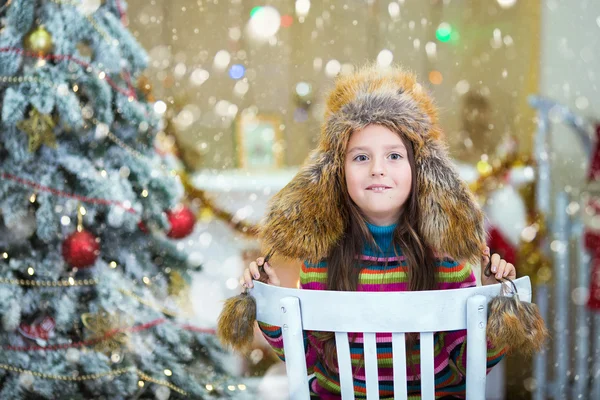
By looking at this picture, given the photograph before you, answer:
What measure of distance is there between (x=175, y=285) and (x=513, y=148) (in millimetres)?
1647

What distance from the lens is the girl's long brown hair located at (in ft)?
4.05

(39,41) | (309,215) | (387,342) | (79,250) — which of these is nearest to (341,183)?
(309,215)

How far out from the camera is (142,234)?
1915 millimetres

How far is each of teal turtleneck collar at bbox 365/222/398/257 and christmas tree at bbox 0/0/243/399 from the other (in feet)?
2.53

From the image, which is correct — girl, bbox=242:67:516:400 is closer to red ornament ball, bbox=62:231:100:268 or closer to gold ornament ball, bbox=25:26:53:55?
red ornament ball, bbox=62:231:100:268

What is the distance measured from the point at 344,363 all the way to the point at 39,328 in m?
1.07

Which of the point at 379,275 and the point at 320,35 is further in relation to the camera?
the point at 320,35

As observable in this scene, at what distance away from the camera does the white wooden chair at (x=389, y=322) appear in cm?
98

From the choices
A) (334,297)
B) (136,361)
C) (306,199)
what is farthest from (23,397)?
(334,297)

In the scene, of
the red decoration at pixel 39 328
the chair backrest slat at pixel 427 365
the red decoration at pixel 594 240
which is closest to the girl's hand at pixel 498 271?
the chair backrest slat at pixel 427 365

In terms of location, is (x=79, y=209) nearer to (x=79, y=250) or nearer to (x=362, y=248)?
(x=79, y=250)

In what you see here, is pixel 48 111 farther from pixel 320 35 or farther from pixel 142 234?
pixel 320 35

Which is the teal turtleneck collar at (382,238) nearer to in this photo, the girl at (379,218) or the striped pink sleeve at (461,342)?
the girl at (379,218)

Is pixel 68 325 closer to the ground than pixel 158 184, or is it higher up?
closer to the ground
